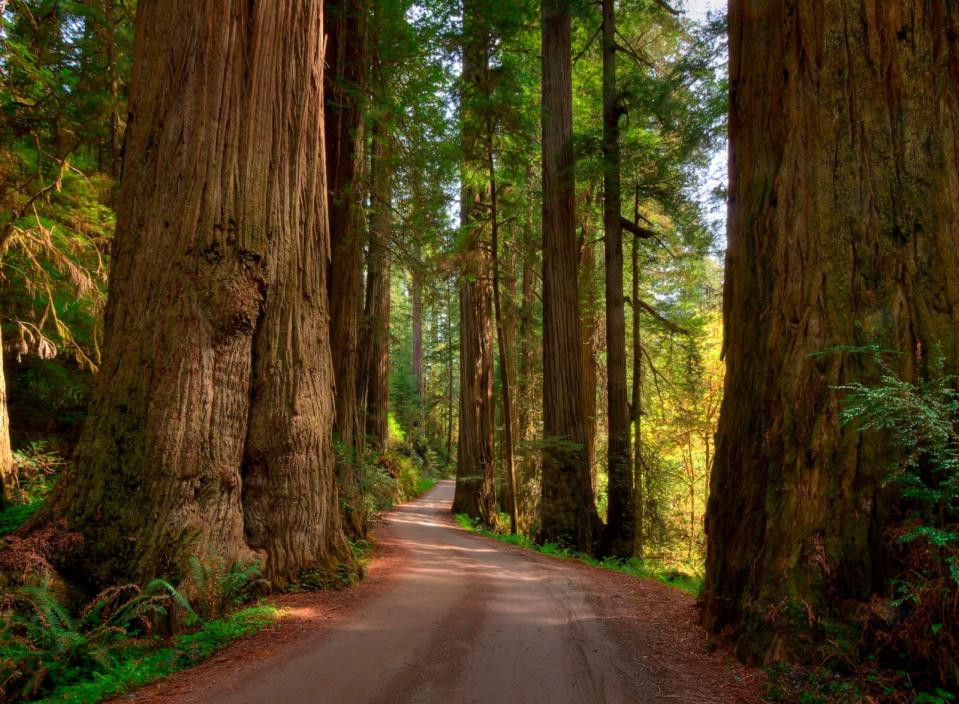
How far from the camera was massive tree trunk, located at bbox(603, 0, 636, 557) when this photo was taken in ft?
35.8

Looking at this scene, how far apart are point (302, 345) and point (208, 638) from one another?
9.75 feet

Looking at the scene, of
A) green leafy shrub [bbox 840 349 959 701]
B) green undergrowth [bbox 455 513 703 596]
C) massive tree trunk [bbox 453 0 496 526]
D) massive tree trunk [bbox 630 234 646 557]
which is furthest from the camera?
massive tree trunk [bbox 453 0 496 526]

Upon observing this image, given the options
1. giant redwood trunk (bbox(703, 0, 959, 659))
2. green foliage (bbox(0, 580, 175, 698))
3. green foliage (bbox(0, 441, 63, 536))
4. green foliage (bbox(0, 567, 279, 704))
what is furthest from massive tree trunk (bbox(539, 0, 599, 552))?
green foliage (bbox(0, 441, 63, 536))

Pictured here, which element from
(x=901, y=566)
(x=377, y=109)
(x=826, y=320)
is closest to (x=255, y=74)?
(x=377, y=109)

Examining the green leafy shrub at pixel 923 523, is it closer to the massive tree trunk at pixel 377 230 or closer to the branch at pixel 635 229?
the massive tree trunk at pixel 377 230

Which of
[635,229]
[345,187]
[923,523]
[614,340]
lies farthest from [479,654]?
[635,229]

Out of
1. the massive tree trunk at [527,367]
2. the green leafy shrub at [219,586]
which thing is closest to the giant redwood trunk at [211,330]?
the green leafy shrub at [219,586]

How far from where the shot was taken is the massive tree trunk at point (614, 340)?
10.9 metres

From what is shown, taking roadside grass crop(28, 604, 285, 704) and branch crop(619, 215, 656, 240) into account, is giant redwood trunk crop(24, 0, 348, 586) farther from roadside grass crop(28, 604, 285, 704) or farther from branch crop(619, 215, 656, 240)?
branch crop(619, 215, 656, 240)

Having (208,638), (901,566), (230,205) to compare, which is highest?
(230,205)

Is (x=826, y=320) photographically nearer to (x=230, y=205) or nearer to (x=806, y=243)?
(x=806, y=243)

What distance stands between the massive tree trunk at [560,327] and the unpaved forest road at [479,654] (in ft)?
14.4

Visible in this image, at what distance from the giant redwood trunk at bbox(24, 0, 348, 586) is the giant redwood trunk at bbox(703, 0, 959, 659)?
431 cm

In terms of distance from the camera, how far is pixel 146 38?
5.45 meters
